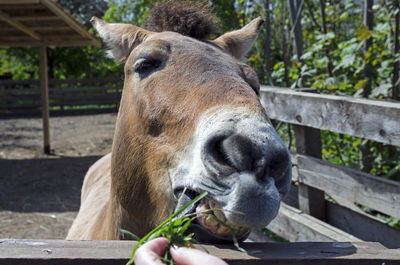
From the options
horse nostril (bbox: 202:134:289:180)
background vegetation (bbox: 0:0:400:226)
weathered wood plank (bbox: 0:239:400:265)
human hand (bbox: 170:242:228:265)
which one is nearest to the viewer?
human hand (bbox: 170:242:228:265)

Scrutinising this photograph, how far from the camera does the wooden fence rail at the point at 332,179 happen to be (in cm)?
304

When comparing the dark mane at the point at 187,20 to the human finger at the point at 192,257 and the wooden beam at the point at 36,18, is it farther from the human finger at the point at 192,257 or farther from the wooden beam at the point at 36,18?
the wooden beam at the point at 36,18

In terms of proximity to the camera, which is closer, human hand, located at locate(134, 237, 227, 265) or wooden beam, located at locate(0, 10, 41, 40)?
human hand, located at locate(134, 237, 227, 265)

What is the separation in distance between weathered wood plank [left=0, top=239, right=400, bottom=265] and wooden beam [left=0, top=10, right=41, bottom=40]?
29.2 feet

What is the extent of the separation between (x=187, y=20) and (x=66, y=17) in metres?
7.25

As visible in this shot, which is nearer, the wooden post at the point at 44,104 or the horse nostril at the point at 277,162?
the horse nostril at the point at 277,162

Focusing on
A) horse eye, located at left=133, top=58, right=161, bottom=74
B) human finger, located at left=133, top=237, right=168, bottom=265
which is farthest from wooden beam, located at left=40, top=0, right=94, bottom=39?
human finger, located at left=133, top=237, right=168, bottom=265

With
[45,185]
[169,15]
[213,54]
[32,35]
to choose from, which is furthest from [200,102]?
[32,35]

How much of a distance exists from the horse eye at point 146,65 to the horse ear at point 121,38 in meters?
0.38

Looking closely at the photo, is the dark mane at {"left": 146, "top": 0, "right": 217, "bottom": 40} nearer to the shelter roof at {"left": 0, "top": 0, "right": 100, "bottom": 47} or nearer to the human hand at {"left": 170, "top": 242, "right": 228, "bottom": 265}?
the human hand at {"left": 170, "top": 242, "right": 228, "bottom": 265}

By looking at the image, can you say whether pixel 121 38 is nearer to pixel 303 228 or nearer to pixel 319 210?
pixel 303 228

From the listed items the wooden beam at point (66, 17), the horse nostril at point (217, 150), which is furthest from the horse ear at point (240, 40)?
the wooden beam at point (66, 17)

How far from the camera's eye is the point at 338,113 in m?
3.40

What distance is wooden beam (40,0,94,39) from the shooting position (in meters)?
8.38
